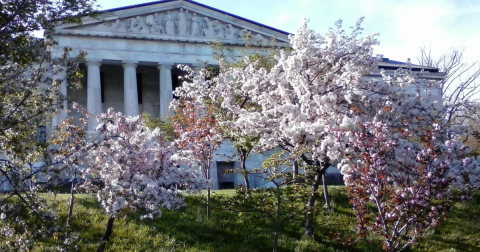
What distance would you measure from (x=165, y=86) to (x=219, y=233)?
2165 centimetres

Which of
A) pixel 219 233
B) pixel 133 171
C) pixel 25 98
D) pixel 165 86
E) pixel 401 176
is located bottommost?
pixel 219 233

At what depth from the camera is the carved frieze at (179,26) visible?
36.0 metres

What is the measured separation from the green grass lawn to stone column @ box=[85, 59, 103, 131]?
16.3m

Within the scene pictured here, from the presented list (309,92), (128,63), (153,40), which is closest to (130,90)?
(128,63)

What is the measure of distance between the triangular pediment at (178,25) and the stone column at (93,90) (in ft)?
6.59

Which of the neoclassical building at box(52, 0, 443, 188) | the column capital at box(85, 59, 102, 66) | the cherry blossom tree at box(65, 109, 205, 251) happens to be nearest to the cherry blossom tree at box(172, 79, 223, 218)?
the cherry blossom tree at box(65, 109, 205, 251)

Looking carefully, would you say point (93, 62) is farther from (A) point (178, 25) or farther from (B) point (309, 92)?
(B) point (309, 92)

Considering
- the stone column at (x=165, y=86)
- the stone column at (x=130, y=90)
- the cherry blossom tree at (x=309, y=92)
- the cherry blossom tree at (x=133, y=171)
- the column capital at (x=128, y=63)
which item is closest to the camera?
the cherry blossom tree at (x=133, y=171)

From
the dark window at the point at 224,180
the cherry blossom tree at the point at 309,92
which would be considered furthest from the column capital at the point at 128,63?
the cherry blossom tree at the point at 309,92

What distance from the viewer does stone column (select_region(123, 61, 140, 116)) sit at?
113 feet

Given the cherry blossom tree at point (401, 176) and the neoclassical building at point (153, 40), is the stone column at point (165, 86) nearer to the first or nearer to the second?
the neoclassical building at point (153, 40)

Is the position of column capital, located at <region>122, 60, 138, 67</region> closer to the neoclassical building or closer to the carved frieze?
the neoclassical building

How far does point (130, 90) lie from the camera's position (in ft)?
114

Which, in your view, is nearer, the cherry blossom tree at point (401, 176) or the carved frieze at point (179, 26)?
the cherry blossom tree at point (401, 176)
